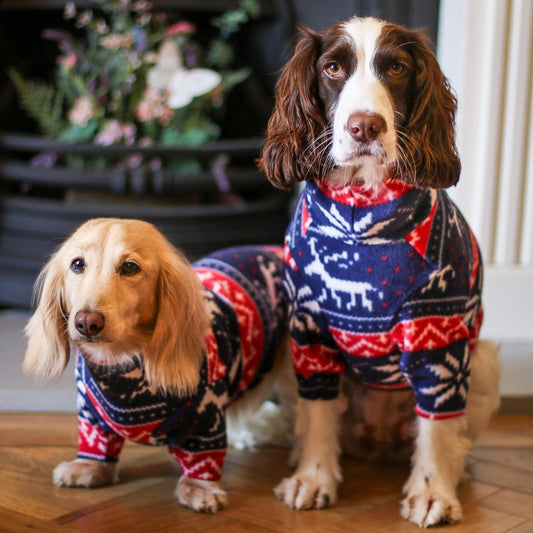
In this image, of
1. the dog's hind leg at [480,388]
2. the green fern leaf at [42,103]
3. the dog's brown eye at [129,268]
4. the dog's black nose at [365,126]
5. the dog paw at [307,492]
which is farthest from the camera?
the green fern leaf at [42,103]

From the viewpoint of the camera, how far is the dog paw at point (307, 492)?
1.71 metres

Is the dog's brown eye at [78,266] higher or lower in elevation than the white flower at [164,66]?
lower

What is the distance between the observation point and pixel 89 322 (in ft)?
4.83

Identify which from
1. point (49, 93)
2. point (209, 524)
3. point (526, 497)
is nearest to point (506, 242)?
point (526, 497)

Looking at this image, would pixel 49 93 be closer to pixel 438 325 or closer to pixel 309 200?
pixel 309 200

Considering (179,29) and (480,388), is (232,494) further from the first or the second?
(179,29)

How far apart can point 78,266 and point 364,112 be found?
594 mm

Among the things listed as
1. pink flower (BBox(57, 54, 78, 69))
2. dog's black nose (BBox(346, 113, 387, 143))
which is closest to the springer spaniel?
dog's black nose (BBox(346, 113, 387, 143))

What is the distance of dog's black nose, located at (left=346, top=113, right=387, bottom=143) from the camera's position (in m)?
1.46

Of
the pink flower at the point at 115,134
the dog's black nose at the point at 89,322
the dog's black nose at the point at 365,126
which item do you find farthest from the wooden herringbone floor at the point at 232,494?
the pink flower at the point at 115,134

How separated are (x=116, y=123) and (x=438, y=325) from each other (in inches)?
64.1

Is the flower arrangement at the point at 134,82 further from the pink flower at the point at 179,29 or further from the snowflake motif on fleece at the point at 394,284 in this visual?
the snowflake motif on fleece at the point at 394,284

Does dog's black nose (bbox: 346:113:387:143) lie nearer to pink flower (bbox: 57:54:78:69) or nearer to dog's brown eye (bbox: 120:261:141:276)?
dog's brown eye (bbox: 120:261:141:276)

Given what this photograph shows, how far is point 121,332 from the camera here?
1.51m
